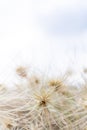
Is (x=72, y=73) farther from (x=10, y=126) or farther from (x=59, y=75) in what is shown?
(x=10, y=126)

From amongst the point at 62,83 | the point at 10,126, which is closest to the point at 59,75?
the point at 62,83

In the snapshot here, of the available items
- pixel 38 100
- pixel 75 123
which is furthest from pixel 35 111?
pixel 75 123

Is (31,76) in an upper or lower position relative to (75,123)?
upper

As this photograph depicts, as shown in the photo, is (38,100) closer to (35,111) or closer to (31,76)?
(35,111)

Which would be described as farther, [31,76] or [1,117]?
[31,76]

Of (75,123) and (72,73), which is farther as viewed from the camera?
(72,73)

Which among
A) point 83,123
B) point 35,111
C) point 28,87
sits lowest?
point 83,123
